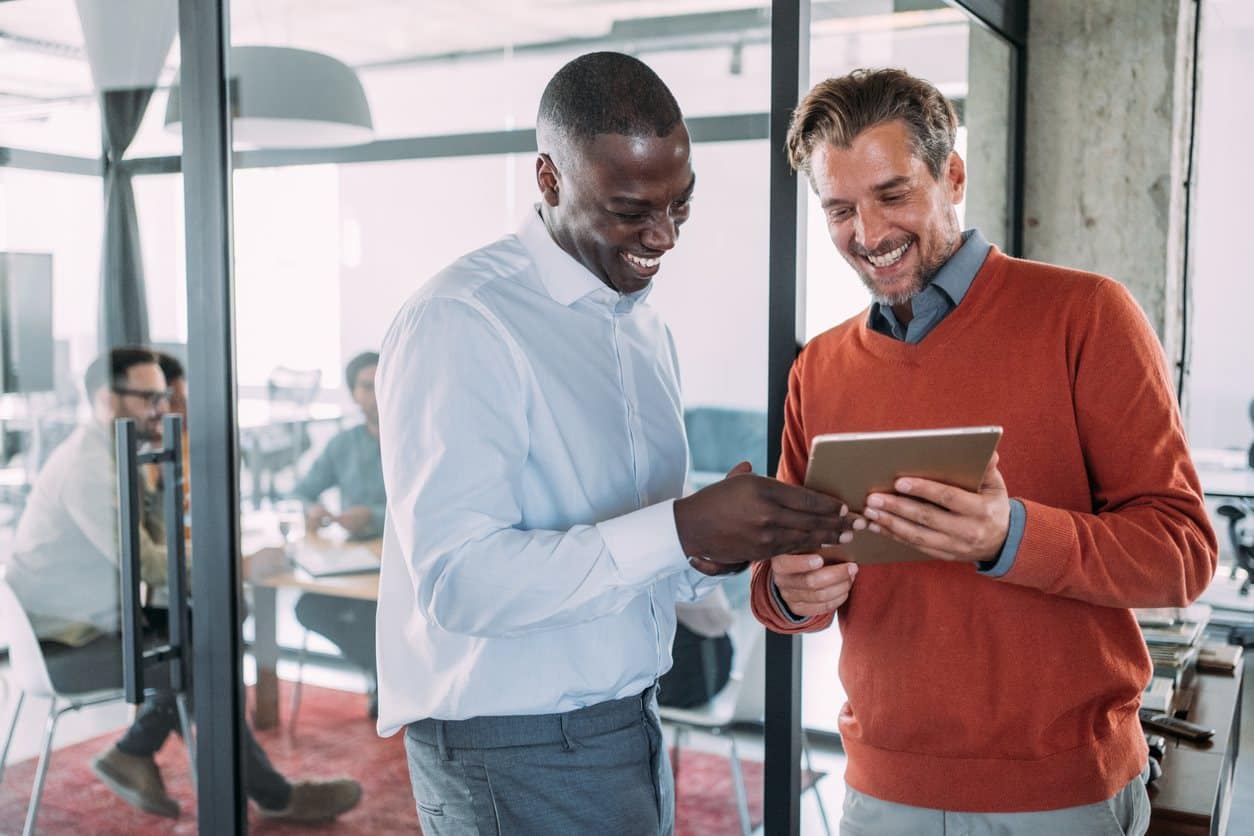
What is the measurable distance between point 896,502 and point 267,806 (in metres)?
1.77

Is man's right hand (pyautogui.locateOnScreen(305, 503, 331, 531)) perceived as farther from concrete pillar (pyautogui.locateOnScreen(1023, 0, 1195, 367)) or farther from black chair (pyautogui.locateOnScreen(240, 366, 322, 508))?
concrete pillar (pyautogui.locateOnScreen(1023, 0, 1195, 367))

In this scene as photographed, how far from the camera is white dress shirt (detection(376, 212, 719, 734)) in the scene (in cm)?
147

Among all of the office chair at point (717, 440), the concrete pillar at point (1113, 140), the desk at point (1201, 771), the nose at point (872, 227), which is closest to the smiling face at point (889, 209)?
the nose at point (872, 227)

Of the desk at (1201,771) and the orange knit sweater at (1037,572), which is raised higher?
the orange knit sweater at (1037,572)

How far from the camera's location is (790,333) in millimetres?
2043

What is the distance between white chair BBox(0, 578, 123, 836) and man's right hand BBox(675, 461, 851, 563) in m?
1.85

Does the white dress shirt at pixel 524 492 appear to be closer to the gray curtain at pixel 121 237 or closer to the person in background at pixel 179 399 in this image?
the person in background at pixel 179 399

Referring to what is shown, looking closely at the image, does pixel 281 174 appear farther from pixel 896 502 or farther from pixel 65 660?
pixel 896 502

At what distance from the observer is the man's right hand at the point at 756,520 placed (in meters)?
1.38

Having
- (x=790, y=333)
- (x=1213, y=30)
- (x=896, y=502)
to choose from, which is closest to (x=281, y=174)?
(x=790, y=333)

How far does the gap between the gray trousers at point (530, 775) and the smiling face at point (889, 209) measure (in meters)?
0.73

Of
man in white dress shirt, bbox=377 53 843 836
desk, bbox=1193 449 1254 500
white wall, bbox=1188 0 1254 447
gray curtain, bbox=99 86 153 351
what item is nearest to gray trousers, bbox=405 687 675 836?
man in white dress shirt, bbox=377 53 843 836

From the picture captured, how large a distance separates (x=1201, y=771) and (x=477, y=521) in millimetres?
1535

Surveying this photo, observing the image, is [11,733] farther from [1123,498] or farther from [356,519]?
[1123,498]
